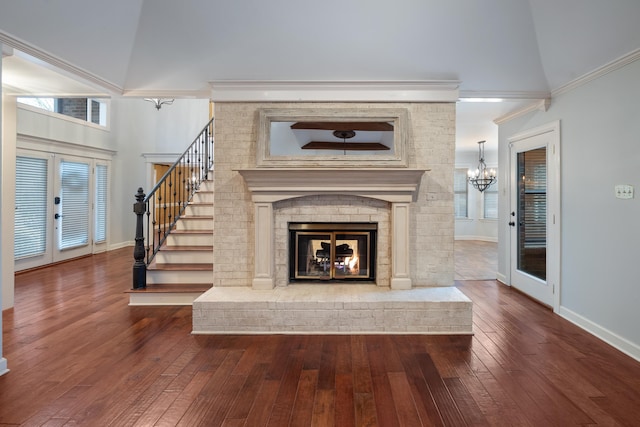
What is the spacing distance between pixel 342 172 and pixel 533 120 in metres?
2.59

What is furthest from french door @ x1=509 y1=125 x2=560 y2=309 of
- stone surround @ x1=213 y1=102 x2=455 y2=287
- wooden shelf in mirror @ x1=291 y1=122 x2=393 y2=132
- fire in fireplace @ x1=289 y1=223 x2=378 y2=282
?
fire in fireplace @ x1=289 y1=223 x2=378 y2=282

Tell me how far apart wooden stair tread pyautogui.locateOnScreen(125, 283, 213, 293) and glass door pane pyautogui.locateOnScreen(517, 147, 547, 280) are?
3.98 meters

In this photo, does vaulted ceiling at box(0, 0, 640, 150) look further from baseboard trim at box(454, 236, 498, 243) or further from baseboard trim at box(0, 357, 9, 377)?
baseboard trim at box(454, 236, 498, 243)

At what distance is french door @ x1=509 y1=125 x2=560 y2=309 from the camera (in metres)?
3.75

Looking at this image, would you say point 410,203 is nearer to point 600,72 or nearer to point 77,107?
point 600,72

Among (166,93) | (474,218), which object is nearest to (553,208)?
(166,93)

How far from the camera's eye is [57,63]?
2.96 m

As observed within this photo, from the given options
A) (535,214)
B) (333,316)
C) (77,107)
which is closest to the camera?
(333,316)

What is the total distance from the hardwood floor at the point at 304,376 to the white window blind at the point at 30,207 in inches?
97.8

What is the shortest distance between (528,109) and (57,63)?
16.4 feet

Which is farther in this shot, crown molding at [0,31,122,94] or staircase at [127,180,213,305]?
staircase at [127,180,213,305]

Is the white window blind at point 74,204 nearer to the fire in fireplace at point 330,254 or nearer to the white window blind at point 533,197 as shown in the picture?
the fire in fireplace at point 330,254

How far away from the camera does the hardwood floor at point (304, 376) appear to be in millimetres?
1963

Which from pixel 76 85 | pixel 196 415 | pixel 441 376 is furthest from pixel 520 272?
pixel 76 85
